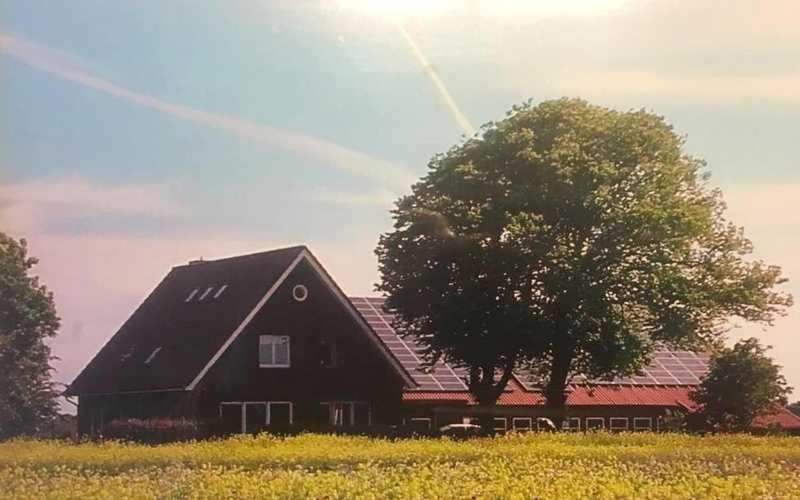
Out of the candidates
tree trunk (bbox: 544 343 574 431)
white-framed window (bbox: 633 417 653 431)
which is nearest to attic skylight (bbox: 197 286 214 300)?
tree trunk (bbox: 544 343 574 431)

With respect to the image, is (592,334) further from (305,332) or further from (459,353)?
(305,332)

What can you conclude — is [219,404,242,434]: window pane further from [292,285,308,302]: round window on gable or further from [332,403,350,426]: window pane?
[292,285,308,302]: round window on gable

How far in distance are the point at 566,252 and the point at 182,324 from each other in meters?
8.92

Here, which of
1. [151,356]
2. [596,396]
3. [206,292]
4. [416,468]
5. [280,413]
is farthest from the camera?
[596,396]

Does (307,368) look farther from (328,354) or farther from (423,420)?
(423,420)

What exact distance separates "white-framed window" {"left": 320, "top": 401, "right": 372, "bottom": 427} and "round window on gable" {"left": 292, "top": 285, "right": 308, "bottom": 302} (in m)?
2.64

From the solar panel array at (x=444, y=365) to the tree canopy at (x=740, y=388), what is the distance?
9.35 ft

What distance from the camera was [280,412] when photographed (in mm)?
30547

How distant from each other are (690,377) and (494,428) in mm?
5475

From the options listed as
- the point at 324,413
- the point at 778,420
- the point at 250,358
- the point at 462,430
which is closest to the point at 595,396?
the point at 462,430

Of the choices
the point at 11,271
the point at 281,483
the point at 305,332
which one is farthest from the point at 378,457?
the point at 305,332

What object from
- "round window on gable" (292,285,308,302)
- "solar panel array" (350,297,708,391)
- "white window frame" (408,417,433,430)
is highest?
"round window on gable" (292,285,308,302)

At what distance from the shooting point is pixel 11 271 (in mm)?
25109

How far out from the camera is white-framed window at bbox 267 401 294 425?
30.2 m
